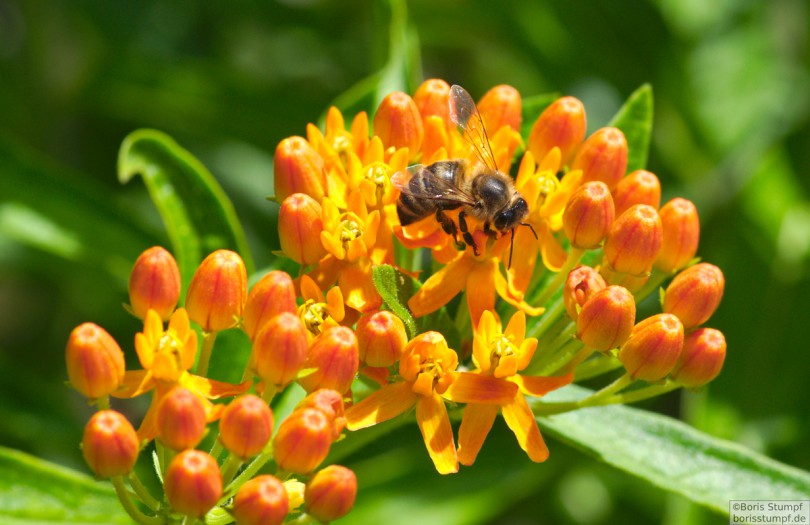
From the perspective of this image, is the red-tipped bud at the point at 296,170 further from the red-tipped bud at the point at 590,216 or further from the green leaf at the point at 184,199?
the red-tipped bud at the point at 590,216

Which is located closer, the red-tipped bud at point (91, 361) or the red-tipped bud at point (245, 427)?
the red-tipped bud at point (245, 427)

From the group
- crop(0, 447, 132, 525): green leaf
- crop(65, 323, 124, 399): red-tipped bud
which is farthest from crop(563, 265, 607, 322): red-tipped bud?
crop(0, 447, 132, 525): green leaf

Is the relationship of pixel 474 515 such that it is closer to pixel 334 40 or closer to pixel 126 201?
pixel 126 201

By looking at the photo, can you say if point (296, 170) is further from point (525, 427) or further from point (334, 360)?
point (525, 427)

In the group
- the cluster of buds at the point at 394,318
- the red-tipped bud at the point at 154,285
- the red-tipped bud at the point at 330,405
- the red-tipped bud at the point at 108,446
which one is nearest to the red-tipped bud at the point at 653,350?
the cluster of buds at the point at 394,318

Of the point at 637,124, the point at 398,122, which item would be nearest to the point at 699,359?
the point at 637,124

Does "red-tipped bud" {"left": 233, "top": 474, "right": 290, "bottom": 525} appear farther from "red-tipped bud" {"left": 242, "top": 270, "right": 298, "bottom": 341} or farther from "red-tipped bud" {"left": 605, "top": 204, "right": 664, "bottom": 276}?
"red-tipped bud" {"left": 605, "top": 204, "right": 664, "bottom": 276}
